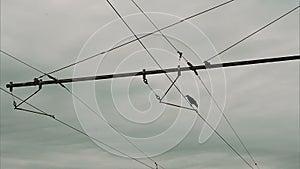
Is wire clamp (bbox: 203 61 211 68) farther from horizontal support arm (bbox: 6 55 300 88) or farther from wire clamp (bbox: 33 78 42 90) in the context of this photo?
wire clamp (bbox: 33 78 42 90)

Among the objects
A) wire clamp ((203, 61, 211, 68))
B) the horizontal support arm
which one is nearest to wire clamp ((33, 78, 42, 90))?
the horizontal support arm

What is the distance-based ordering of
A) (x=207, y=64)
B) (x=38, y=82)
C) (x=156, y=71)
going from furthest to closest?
1. (x=38, y=82)
2. (x=156, y=71)
3. (x=207, y=64)

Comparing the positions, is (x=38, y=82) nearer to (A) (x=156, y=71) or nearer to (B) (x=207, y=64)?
(A) (x=156, y=71)

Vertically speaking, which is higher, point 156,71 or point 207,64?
point 207,64

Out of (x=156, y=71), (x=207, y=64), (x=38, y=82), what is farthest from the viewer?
(x=38, y=82)

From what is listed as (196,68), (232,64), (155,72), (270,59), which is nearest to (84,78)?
(155,72)

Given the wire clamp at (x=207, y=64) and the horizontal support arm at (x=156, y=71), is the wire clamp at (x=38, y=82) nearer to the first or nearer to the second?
the horizontal support arm at (x=156, y=71)

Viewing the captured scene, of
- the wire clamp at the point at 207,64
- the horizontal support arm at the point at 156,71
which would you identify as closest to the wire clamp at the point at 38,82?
the horizontal support arm at the point at 156,71

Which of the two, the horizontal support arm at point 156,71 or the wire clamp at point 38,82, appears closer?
Result: the horizontal support arm at point 156,71

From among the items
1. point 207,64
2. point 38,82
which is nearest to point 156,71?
point 207,64

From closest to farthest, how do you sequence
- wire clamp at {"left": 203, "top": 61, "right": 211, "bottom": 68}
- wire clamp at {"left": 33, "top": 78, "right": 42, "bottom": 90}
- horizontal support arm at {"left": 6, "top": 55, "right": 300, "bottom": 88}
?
1. horizontal support arm at {"left": 6, "top": 55, "right": 300, "bottom": 88}
2. wire clamp at {"left": 203, "top": 61, "right": 211, "bottom": 68}
3. wire clamp at {"left": 33, "top": 78, "right": 42, "bottom": 90}

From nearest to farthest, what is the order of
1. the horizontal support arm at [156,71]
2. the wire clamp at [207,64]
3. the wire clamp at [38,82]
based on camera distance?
the horizontal support arm at [156,71]
the wire clamp at [207,64]
the wire clamp at [38,82]

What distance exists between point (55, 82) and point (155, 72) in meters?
2.95

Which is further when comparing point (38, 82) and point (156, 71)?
point (38, 82)
